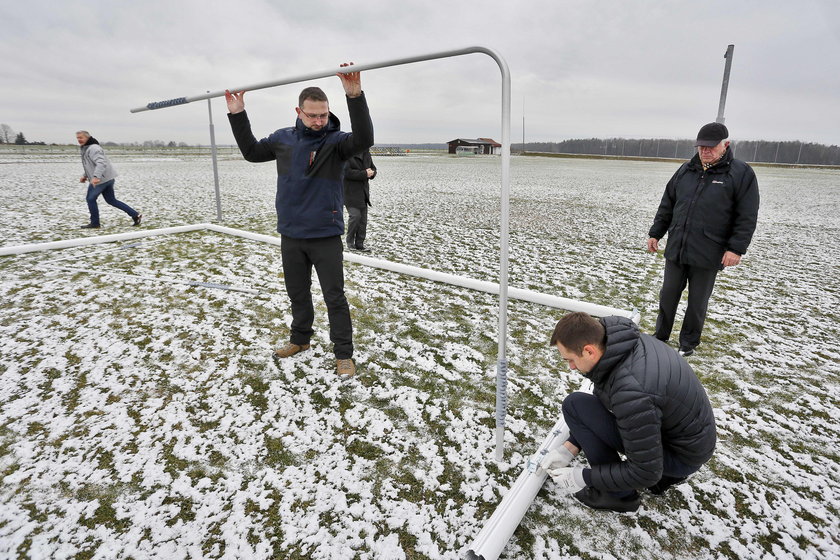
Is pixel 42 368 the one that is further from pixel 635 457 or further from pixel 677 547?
pixel 677 547

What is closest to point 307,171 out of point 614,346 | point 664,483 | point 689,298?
point 614,346

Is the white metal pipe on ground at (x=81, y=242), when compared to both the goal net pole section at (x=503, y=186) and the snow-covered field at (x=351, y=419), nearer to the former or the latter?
the snow-covered field at (x=351, y=419)

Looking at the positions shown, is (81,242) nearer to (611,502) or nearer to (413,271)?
(413,271)

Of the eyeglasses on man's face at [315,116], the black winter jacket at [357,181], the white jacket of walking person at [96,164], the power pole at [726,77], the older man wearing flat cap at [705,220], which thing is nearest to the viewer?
the eyeglasses on man's face at [315,116]

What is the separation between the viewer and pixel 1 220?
864cm

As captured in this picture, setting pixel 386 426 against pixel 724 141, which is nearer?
pixel 386 426

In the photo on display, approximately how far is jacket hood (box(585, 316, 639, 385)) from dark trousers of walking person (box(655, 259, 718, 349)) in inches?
87.9

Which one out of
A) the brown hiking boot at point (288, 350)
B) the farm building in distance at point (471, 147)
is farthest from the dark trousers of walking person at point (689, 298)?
the farm building in distance at point (471, 147)

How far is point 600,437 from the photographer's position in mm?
2141

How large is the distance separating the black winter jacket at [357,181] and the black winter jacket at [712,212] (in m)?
4.21

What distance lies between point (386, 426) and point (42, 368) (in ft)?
9.36

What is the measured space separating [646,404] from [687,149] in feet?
286

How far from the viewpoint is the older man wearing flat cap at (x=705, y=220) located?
328cm

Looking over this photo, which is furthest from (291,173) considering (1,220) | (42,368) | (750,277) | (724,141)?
(1,220)
